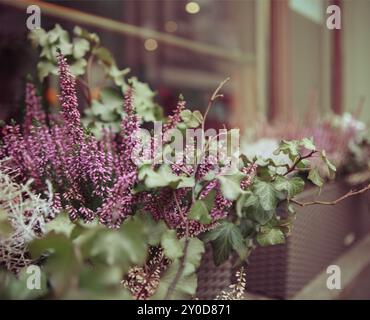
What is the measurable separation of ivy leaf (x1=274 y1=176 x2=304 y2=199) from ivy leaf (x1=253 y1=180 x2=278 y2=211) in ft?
0.05

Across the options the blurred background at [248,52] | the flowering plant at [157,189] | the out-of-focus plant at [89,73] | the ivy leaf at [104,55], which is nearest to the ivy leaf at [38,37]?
the out-of-focus plant at [89,73]

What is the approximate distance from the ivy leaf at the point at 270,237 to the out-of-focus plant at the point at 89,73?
410 mm

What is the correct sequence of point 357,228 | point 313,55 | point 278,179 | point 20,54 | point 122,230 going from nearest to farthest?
point 122,230, point 278,179, point 20,54, point 357,228, point 313,55

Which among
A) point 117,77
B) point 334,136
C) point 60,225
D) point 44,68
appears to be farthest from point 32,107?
point 334,136

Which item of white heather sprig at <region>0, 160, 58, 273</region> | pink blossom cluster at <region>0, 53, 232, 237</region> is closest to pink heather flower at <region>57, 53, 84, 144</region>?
pink blossom cluster at <region>0, 53, 232, 237</region>

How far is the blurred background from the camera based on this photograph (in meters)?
2.79

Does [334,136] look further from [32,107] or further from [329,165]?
[32,107]

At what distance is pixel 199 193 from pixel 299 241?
0.71 m

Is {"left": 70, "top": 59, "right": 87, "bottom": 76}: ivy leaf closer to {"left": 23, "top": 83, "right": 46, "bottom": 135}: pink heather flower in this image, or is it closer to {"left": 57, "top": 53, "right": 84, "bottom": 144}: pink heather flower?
{"left": 23, "top": 83, "right": 46, "bottom": 135}: pink heather flower

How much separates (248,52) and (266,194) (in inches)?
90.2

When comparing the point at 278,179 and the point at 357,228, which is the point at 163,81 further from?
the point at 278,179

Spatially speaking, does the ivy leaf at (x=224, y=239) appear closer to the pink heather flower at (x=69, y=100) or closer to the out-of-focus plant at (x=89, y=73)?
the pink heather flower at (x=69, y=100)
